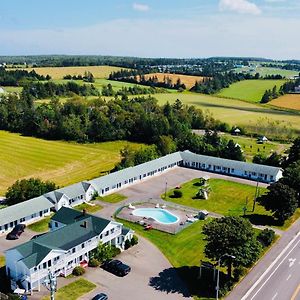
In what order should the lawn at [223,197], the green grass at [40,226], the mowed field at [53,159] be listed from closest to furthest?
1. the green grass at [40,226]
2. the lawn at [223,197]
3. the mowed field at [53,159]

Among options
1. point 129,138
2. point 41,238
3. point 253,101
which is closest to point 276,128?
point 129,138

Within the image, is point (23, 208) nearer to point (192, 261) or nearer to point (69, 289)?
point (69, 289)

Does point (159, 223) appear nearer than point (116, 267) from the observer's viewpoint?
No

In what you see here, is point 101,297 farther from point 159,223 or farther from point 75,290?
point 159,223

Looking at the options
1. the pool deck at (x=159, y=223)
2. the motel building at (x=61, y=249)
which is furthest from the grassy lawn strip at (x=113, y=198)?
the motel building at (x=61, y=249)

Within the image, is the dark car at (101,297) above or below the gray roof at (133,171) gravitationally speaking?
below

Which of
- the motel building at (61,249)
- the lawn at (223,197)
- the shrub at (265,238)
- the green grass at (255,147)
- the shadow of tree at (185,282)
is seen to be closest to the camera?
the shadow of tree at (185,282)

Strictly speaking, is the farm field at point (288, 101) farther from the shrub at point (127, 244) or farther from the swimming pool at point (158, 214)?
the shrub at point (127, 244)

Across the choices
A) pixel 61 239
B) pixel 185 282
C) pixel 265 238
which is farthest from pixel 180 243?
pixel 61 239
